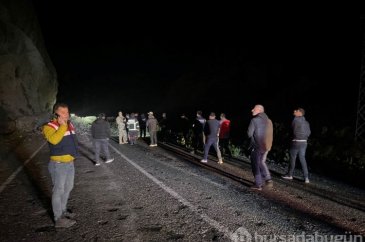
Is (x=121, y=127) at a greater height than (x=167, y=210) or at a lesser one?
greater

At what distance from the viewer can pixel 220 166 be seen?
35.6 ft

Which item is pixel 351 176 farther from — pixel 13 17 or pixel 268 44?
pixel 13 17

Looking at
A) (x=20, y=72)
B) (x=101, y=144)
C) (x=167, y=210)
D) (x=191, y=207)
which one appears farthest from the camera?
(x=20, y=72)

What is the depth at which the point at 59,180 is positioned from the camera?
5.07 m

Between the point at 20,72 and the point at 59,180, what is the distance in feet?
105

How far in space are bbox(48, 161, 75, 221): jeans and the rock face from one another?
21.5 meters

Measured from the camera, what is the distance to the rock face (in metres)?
28.4

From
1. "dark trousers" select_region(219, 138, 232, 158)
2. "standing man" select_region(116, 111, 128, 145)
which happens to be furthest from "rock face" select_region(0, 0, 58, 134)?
"dark trousers" select_region(219, 138, 232, 158)

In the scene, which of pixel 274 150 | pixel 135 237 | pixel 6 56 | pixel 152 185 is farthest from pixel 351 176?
pixel 6 56

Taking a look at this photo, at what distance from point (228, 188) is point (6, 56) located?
98.1 ft

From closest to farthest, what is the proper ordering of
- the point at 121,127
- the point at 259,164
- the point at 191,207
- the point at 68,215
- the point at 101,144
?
1. the point at 68,215
2. the point at 191,207
3. the point at 259,164
4. the point at 101,144
5. the point at 121,127


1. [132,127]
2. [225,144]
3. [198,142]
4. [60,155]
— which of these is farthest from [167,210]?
[132,127]

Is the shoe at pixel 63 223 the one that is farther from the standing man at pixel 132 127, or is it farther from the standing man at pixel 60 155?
the standing man at pixel 132 127

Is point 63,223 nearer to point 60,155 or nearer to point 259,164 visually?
point 60,155
